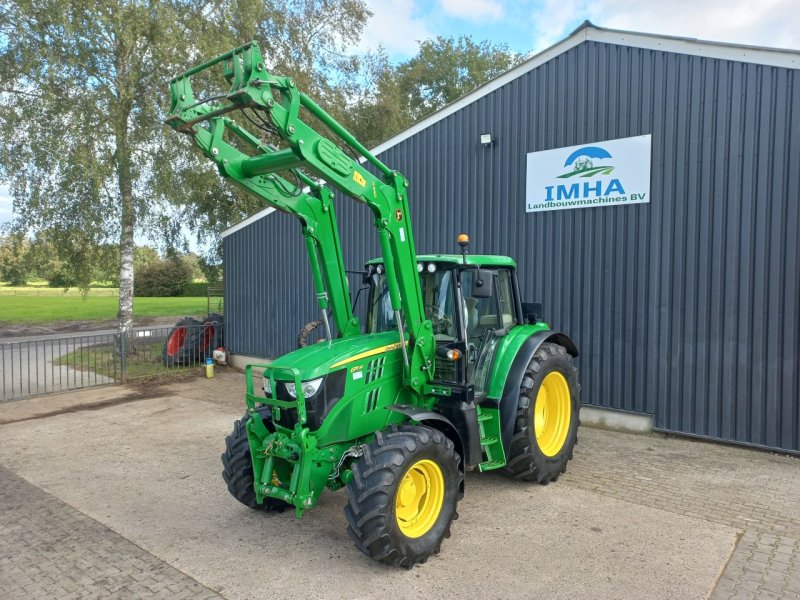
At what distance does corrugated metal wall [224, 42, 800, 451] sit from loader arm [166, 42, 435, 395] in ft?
13.0

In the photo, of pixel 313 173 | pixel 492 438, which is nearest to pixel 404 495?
pixel 492 438

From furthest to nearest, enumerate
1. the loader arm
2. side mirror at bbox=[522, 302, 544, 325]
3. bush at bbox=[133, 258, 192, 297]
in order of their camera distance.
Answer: bush at bbox=[133, 258, 192, 297], side mirror at bbox=[522, 302, 544, 325], the loader arm

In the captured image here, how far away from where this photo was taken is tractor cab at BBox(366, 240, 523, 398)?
5.07 m

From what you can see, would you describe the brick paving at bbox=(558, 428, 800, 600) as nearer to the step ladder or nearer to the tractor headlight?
the step ladder

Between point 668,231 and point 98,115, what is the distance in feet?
39.3

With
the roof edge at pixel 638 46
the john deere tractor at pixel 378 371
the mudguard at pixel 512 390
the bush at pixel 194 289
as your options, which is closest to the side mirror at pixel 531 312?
the john deere tractor at pixel 378 371

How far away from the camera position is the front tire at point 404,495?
12.8 feet

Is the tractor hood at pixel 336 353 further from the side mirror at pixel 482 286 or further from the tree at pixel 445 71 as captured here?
the tree at pixel 445 71

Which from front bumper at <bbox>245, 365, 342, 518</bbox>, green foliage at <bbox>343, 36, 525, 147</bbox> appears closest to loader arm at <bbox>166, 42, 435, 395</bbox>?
front bumper at <bbox>245, 365, 342, 518</bbox>

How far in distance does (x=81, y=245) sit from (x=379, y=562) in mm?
12880

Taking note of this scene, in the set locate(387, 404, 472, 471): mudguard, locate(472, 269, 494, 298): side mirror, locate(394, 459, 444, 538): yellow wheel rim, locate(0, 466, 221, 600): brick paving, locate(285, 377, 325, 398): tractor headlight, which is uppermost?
locate(472, 269, 494, 298): side mirror

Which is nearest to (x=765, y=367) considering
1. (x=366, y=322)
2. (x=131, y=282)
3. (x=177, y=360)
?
(x=366, y=322)

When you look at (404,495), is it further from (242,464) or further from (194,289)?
(194,289)

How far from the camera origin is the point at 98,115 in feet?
41.7
